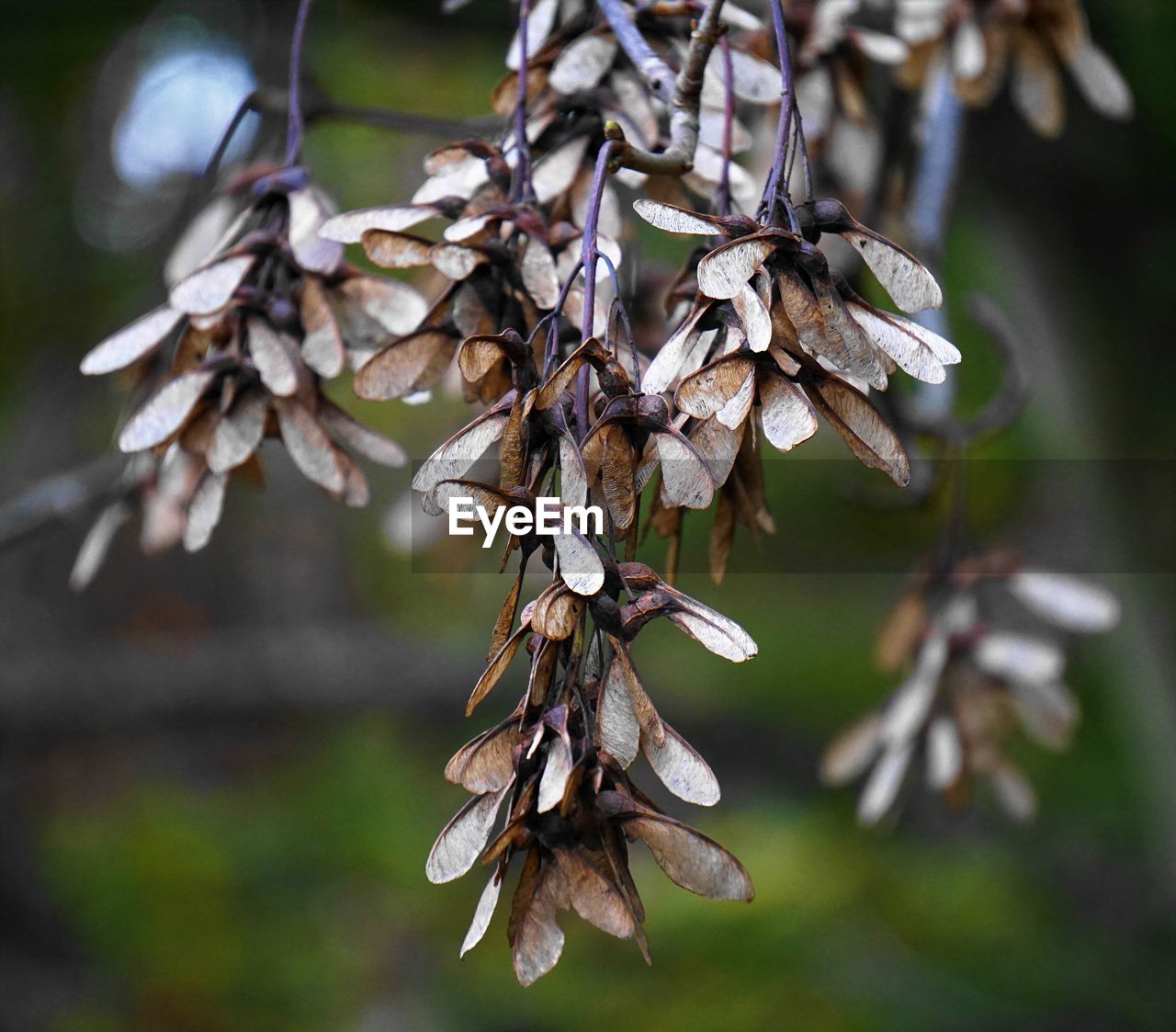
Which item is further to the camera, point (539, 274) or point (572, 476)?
point (539, 274)

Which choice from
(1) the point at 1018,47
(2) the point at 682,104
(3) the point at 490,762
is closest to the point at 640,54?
(2) the point at 682,104

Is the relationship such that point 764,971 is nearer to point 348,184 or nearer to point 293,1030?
point 293,1030

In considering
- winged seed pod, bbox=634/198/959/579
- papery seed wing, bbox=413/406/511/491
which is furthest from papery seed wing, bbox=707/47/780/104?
papery seed wing, bbox=413/406/511/491

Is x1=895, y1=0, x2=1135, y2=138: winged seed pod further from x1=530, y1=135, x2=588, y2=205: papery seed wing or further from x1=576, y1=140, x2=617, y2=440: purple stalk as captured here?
x1=576, y1=140, x2=617, y2=440: purple stalk

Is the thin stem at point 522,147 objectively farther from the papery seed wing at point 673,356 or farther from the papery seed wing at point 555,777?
the papery seed wing at point 555,777

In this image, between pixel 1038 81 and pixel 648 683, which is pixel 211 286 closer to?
pixel 1038 81

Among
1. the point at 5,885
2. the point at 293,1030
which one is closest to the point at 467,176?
the point at 293,1030

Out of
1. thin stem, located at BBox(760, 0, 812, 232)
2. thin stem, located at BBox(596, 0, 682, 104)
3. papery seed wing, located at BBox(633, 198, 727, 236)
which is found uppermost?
thin stem, located at BBox(596, 0, 682, 104)
